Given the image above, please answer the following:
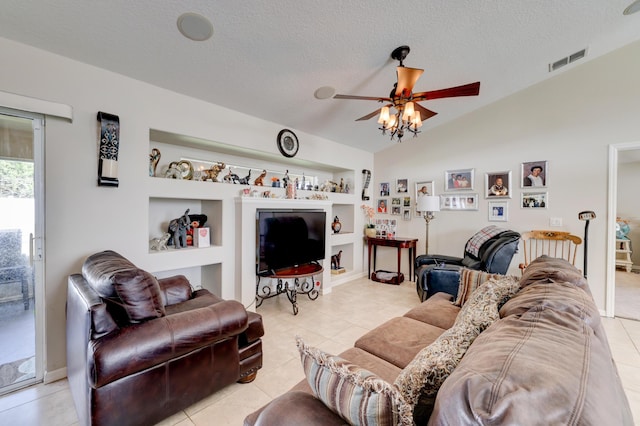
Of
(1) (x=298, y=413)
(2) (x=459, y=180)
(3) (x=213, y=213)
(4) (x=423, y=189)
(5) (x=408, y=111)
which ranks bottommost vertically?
(1) (x=298, y=413)

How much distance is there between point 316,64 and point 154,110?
5.40 ft

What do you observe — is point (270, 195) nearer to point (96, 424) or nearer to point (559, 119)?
point (96, 424)

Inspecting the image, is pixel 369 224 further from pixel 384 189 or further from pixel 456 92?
pixel 456 92

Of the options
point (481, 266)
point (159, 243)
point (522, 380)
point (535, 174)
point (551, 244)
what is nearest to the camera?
point (522, 380)

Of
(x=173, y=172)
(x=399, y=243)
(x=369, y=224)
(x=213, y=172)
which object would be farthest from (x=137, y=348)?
(x=369, y=224)

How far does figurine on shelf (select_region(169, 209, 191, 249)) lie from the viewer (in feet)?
10.0

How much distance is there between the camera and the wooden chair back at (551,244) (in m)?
3.57

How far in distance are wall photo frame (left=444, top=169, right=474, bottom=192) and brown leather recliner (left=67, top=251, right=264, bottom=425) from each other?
4.05 m

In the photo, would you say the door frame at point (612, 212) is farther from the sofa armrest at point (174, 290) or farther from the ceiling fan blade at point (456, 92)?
the sofa armrest at point (174, 290)

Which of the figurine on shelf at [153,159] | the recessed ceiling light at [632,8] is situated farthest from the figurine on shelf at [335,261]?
the recessed ceiling light at [632,8]

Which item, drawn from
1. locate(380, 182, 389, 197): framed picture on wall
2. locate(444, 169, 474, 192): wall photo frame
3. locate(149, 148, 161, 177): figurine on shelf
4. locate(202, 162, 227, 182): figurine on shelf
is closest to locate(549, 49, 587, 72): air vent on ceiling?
locate(444, 169, 474, 192): wall photo frame

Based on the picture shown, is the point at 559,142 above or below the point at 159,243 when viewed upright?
above

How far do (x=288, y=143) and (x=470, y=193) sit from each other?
3.03 meters

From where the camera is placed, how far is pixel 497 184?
4.21 meters
